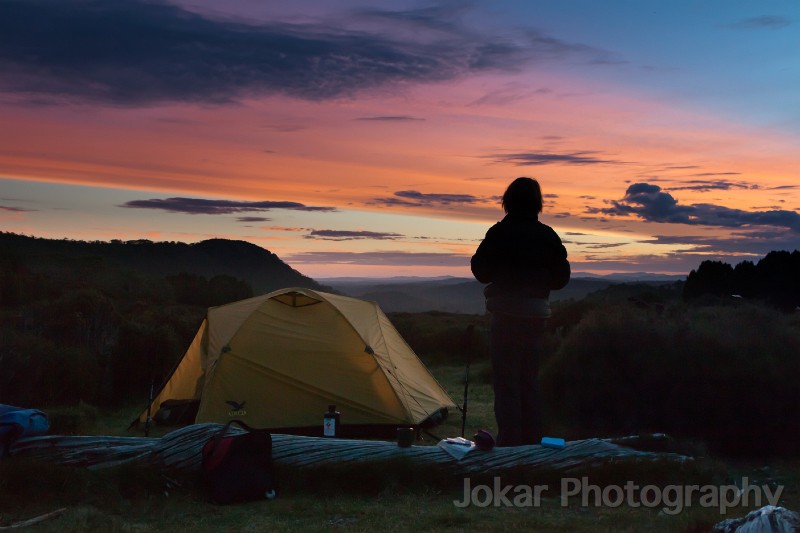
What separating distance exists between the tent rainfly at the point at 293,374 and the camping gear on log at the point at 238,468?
10.6ft

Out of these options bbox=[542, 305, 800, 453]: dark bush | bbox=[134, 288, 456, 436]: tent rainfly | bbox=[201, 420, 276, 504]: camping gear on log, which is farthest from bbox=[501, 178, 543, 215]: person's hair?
bbox=[134, 288, 456, 436]: tent rainfly

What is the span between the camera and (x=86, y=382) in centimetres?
1117

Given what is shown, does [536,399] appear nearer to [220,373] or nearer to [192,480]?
[192,480]

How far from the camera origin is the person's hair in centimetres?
657

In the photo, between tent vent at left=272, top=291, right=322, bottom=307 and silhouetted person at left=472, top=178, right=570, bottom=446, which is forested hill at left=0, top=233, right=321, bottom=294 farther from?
silhouetted person at left=472, top=178, right=570, bottom=446

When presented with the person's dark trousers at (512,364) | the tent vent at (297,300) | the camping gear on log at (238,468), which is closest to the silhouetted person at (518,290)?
the person's dark trousers at (512,364)

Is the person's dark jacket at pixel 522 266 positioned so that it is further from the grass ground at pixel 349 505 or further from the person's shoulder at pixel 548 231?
→ the grass ground at pixel 349 505

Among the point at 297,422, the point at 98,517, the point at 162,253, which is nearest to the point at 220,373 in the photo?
the point at 297,422

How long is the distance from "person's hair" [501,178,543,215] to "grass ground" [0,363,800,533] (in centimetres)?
229

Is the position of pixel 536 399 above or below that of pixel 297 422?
above

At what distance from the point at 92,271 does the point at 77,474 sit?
138 feet

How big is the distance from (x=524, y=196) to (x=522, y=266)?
0.64 m

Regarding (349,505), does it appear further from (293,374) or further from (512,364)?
(293,374)

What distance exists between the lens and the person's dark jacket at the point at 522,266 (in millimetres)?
6426
